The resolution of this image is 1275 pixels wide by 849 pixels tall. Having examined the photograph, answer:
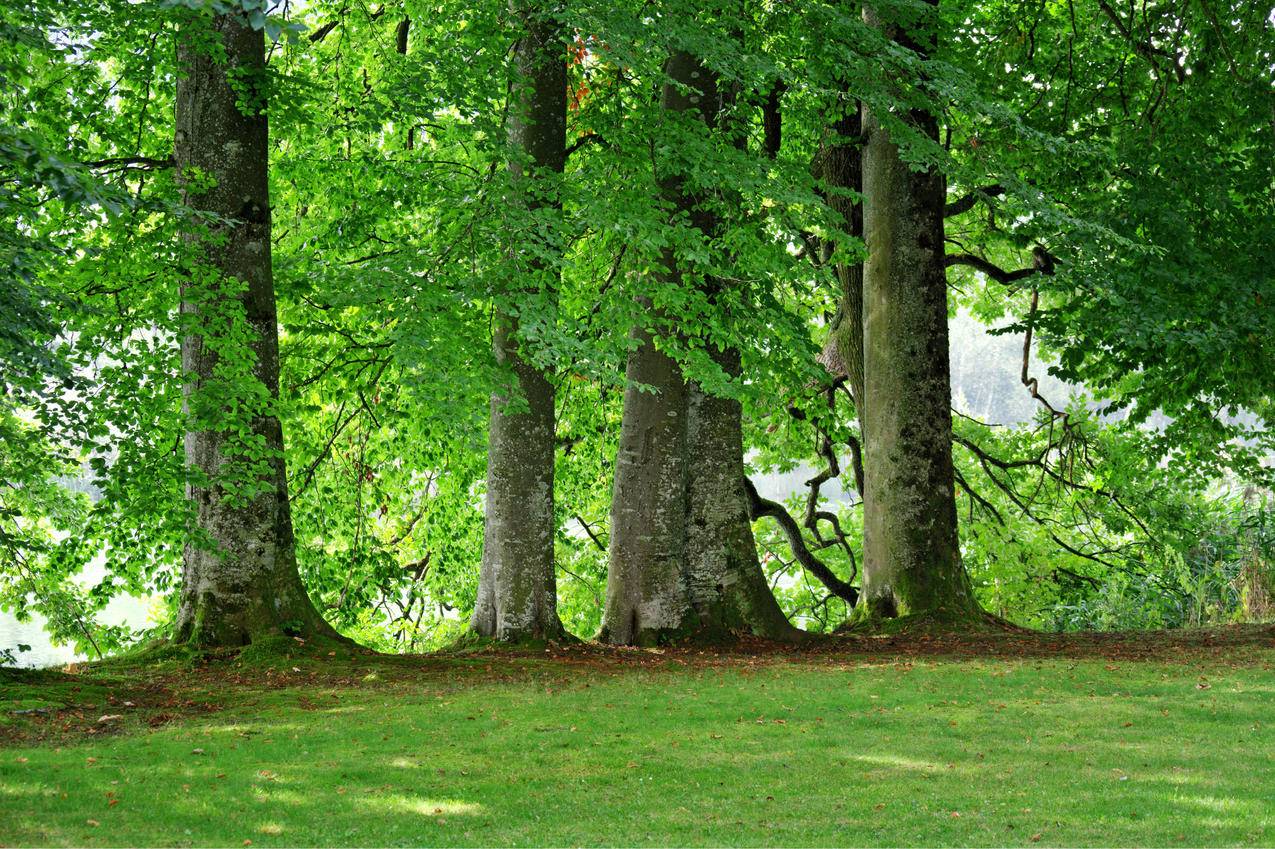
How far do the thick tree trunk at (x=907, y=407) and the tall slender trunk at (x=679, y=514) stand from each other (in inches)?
59.7

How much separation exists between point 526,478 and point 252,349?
3.21 metres

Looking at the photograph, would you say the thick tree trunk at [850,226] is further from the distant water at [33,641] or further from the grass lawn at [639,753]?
the distant water at [33,641]

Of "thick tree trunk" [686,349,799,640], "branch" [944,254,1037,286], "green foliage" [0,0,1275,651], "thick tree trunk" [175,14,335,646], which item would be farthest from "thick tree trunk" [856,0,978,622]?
"thick tree trunk" [175,14,335,646]

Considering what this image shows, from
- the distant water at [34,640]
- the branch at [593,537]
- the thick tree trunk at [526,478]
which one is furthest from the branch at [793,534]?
the distant water at [34,640]

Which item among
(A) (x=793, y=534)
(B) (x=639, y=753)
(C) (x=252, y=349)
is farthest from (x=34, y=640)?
(B) (x=639, y=753)

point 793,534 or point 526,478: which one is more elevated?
point 526,478

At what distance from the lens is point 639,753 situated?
7387 millimetres

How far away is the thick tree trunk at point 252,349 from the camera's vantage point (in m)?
10.5

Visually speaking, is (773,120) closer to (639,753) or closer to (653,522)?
(653,522)

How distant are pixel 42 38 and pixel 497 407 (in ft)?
19.3

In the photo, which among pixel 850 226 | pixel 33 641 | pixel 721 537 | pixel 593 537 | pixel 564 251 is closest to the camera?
pixel 564 251

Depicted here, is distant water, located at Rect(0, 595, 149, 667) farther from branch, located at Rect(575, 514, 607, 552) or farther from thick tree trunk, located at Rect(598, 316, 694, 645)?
thick tree trunk, located at Rect(598, 316, 694, 645)

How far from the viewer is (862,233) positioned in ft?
49.9

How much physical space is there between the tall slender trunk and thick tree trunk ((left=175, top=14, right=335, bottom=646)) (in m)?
3.64
